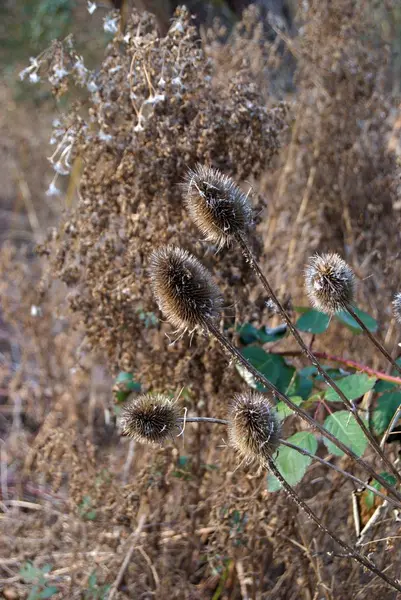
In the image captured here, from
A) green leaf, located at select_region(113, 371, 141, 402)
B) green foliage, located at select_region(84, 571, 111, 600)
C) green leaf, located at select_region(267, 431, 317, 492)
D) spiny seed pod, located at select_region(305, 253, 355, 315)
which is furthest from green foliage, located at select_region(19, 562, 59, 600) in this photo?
spiny seed pod, located at select_region(305, 253, 355, 315)

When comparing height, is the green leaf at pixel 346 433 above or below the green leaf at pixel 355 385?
below

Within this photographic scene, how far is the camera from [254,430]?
150 cm

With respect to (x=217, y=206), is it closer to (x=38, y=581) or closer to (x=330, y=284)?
(x=330, y=284)

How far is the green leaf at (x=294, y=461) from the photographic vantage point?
69.9 inches

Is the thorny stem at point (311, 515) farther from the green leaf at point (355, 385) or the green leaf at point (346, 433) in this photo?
the green leaf at point (355, 385)

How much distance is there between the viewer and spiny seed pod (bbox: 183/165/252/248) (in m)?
1.54

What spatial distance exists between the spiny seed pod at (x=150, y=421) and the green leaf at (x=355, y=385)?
0.52 meters

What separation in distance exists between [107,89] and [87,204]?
394 mm

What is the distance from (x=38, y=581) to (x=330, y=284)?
1720 mm

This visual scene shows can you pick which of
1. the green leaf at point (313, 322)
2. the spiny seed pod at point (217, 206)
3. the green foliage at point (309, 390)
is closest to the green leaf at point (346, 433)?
the green foliage at point (309, 390)

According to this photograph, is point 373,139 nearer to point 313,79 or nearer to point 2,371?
point 313,79

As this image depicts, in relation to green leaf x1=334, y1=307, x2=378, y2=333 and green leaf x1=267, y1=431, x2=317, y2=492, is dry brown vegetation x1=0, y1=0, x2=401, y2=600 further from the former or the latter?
green leaf x1=334, y1=307, x2=378, y2=333

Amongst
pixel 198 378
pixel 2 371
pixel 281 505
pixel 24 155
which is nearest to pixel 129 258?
pixel 198 378

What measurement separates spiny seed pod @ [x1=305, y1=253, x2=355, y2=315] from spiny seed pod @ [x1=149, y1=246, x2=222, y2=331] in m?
0.28
